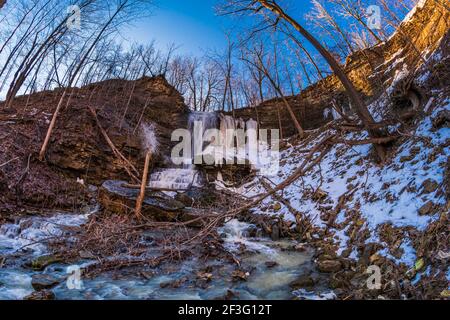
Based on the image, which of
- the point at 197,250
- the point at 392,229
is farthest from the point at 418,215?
the point at 197,250

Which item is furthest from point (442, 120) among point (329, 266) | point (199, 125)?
point (199, 125)

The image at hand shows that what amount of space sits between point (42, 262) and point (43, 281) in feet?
3.04

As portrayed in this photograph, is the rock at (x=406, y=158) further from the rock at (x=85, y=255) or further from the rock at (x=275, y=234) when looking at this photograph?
the rock at (x=85, y=255)

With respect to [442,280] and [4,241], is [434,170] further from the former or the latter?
[4,241]

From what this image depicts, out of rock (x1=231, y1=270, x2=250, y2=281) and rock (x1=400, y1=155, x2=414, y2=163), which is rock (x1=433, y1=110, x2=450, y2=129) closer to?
rock (x1=400, y1=155, x2=414, y2=163)

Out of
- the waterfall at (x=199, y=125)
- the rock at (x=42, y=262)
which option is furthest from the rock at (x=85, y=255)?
the waterfall at (x=199, y=125)

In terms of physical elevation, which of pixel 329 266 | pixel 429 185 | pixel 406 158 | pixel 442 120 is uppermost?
pixel 442 120

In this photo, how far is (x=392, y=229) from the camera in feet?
15.0

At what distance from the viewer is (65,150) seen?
11898 mm

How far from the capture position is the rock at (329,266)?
188 inches

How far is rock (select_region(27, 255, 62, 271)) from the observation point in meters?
5.13

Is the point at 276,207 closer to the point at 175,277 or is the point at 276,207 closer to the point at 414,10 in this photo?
the point at 175,277

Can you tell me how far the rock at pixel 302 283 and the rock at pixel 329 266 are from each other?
0.44m
